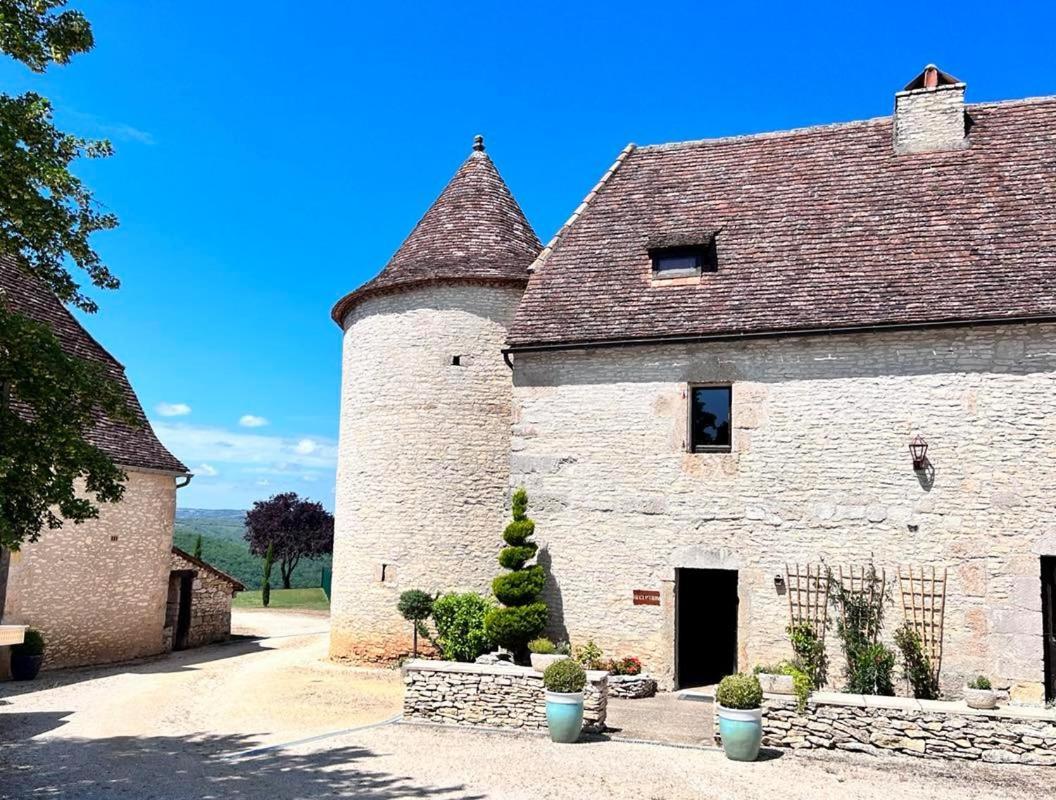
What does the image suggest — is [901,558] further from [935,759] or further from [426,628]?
[426,628]

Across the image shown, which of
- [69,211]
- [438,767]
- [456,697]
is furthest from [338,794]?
[69,211]

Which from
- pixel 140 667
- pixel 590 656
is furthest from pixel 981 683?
pixel 140 667

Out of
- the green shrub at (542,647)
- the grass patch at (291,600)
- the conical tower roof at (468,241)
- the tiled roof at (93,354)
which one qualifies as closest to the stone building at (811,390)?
the green shrub at (542,647)

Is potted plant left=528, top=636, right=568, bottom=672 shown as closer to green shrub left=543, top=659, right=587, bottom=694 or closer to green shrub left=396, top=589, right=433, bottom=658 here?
green shrub left=543, top=659, right=587, bottom=694

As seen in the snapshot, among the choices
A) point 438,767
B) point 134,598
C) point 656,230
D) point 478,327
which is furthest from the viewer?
point 134,598

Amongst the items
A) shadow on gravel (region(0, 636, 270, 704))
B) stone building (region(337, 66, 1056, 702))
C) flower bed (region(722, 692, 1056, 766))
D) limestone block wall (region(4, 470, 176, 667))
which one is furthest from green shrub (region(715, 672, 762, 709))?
limestone block wall (region(4, 470, 176, 667))

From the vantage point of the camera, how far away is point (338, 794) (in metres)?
7.87

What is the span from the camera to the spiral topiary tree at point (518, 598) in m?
12.6

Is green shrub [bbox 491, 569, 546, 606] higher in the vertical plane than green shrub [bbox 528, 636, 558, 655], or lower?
higher

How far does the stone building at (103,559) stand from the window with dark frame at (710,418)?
1056 centimetres

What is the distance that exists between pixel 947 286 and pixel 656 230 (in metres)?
5.04

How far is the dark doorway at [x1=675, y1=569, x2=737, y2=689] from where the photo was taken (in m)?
15.2

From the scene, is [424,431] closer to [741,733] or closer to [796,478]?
[796,478]

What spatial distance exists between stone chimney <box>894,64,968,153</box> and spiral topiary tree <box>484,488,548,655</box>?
9.85 metres
